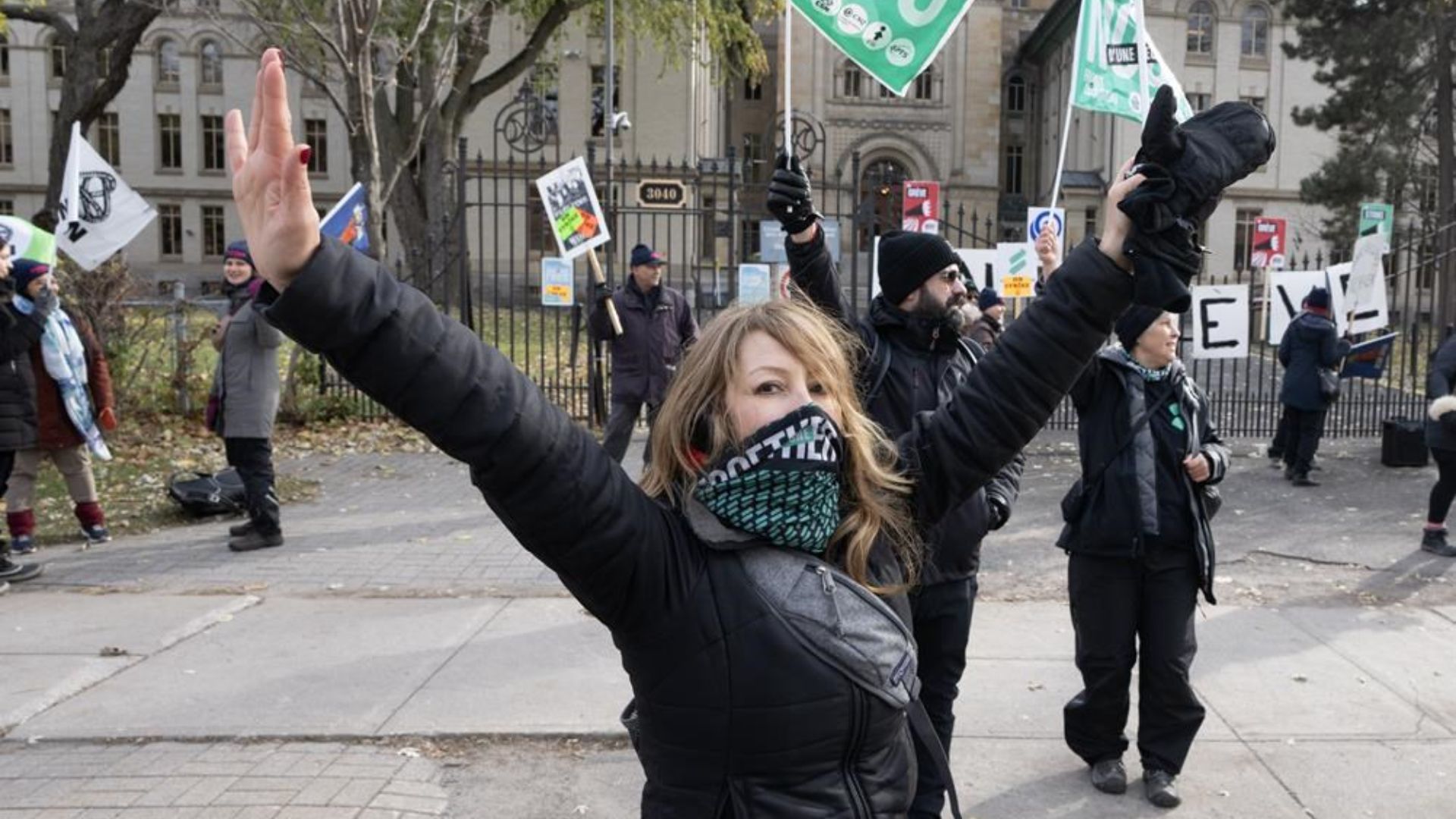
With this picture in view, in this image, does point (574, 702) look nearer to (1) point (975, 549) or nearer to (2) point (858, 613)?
(1) point (975, 549)

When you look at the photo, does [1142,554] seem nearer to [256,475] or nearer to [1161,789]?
[1161,789]

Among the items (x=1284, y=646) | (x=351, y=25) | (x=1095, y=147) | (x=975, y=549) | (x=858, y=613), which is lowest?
(x=1284, y=646)

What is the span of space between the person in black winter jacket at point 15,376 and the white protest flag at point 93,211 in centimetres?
302

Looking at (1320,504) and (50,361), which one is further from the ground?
(50,361)

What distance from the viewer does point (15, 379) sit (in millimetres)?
7309

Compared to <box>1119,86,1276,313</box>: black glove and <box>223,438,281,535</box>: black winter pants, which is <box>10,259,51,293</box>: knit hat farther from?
<box>1119,86,1276,313</box>: black glove

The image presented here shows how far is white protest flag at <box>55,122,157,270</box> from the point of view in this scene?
10.2 metres

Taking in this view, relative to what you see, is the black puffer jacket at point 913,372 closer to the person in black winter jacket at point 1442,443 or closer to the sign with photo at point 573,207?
the person in black winter jacket at point 1442,443

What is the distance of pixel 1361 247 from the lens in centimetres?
1184

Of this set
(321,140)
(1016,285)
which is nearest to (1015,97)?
(321,140)

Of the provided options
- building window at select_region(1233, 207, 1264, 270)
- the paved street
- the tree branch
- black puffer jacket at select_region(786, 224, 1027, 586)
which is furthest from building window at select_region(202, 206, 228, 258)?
black puffer jacket at select_region(786, 224, 1027, 586)

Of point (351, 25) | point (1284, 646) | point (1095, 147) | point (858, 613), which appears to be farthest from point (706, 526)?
point (1095, 147)

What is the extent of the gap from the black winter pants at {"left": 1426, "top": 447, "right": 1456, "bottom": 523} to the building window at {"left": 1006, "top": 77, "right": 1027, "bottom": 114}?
179 ft

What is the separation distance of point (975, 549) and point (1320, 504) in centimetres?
725
